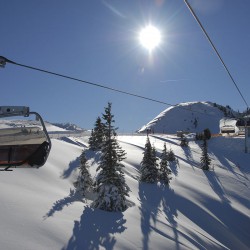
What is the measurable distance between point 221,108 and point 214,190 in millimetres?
167227

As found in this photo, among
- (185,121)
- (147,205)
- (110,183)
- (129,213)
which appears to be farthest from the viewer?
(185,121)

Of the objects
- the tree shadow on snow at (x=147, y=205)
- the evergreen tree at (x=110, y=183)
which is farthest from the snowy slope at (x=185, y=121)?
the evergreen tree at (x=110, y=183)

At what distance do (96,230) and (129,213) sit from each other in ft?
16.8

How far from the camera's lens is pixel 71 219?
1716 cm

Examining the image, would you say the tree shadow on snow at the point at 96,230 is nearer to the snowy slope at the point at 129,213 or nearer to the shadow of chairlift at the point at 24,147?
the snowy slope at the point at 129,213

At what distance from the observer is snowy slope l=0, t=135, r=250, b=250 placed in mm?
14539

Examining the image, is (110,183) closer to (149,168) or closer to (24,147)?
(149,168)

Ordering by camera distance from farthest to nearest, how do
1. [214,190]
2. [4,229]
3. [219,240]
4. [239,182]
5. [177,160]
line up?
[177,160], [239,182], [214,190], [219,240], [4,229]

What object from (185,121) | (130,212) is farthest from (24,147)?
(185,121)

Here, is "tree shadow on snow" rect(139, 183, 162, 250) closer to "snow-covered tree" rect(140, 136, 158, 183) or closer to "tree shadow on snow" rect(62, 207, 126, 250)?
"snow-covered tree" rect(140, 136, 158, 183)

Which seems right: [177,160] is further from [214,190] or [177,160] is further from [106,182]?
[106,182]

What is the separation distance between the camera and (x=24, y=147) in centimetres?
948

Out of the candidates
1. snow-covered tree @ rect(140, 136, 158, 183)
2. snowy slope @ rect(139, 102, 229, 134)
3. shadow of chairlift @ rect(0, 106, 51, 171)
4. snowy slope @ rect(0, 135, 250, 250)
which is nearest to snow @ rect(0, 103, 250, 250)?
snowy slope @ rect(0, 135, 250, 250)

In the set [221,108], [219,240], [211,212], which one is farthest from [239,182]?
[221,108]
